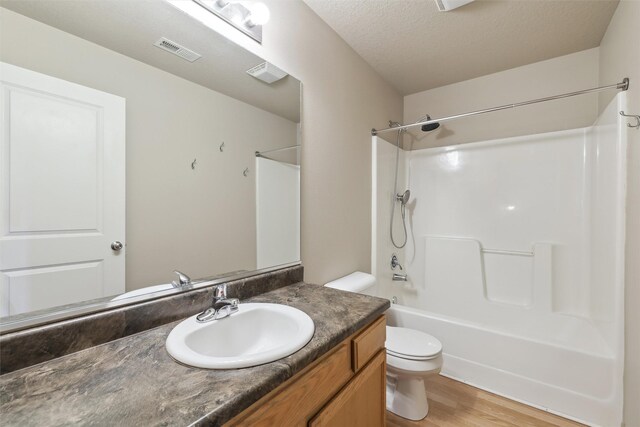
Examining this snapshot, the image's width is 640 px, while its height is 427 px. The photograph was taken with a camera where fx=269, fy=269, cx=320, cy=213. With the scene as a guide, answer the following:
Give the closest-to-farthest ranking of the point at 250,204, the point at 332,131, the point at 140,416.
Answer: the point at 140,416
the point at 250,204
the point at 332,131

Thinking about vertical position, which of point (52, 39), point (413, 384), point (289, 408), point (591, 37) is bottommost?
point (413, 384)

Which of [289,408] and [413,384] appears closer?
[289,408]

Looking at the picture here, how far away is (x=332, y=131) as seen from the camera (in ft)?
5.82

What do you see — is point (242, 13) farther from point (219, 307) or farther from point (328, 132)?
point (219, 307)

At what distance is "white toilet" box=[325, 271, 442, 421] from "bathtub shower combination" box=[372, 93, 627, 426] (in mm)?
391

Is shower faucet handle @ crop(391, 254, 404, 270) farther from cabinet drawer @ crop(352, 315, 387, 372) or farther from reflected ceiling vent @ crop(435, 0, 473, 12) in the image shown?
reflected ceiling vent @ crop(435, 0, 473, 12)

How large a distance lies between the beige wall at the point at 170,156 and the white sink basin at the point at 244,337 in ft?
0.78

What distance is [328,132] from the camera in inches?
68.4

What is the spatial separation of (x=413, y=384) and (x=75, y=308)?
5.50 feet

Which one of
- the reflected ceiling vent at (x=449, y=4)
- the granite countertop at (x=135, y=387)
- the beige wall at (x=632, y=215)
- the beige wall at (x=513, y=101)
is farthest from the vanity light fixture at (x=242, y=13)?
the beige wall at (x=513, y=101)

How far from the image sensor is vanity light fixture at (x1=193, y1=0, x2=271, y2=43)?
1.12 m

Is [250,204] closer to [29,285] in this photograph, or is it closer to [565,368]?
[29,285]

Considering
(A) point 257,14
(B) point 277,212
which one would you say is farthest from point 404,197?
(A) point 257,14

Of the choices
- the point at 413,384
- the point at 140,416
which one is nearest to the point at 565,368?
the point at 413,384
